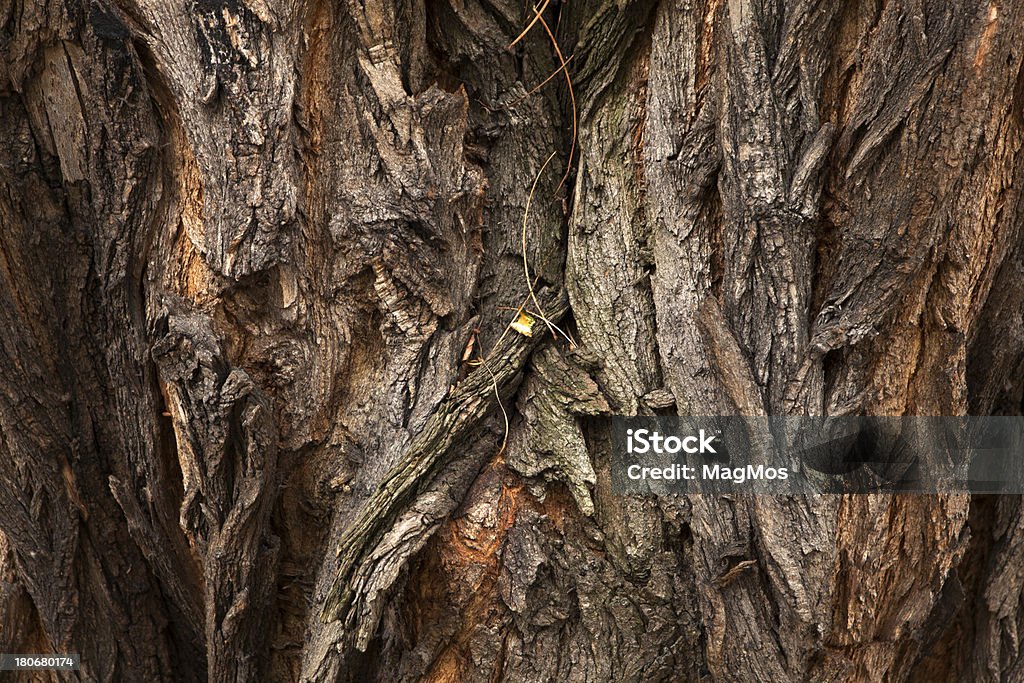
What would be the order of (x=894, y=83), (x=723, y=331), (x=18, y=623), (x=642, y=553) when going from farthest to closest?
(x=18, y=623) < (x=642, y=553) < (x=723, y=331) < (x=894, y=83)

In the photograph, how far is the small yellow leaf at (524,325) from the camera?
2.23 meters

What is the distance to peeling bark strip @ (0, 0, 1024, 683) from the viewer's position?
1944 millimetres

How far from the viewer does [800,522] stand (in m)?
1.96

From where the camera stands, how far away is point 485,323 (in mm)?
2262

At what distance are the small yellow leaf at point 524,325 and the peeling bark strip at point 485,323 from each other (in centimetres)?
1

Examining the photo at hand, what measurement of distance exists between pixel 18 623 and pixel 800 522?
1.98 metres

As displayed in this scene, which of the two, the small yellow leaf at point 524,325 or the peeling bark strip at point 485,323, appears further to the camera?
the small yellow leaf at point 524,325

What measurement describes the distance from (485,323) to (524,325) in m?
0.10

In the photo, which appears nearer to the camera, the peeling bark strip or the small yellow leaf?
the peeling bark strip

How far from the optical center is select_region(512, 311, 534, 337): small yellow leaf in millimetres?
2227

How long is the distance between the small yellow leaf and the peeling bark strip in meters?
0.01

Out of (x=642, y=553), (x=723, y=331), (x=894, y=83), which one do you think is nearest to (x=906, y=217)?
(x=894, y=83)

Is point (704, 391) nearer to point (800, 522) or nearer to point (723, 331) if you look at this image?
point (723, 331)

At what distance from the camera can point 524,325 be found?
223 cm
